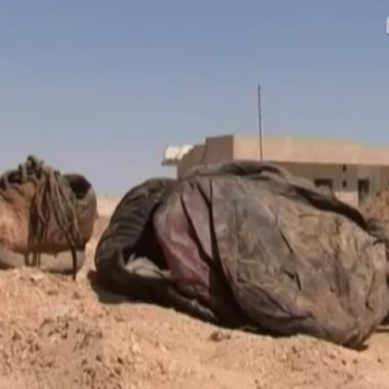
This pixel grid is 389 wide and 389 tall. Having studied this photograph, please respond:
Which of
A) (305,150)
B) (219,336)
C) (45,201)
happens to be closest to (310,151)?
(305,150)

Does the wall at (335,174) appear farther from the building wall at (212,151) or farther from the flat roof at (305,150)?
the building wall at (212,151)

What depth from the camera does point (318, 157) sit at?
29.1 m

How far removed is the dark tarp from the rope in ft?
0.86

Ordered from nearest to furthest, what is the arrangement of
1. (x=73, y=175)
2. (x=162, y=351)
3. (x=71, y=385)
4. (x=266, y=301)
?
(x=71, y=385) → (x=162, y=351) → (x=266, y=301) → (x=73, y=175)

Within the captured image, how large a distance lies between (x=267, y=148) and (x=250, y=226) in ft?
75.4

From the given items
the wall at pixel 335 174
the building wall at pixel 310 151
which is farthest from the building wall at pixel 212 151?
the wall at pixel 335 174

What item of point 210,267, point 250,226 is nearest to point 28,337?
→ point 210,267

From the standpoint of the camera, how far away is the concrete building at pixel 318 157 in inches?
1110

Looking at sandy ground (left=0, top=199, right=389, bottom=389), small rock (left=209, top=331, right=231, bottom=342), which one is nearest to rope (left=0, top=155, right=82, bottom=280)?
sandy ground (left=0, top=199, right=389, bottom=389)

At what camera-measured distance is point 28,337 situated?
14.6 ft

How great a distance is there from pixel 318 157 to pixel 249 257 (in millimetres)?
24088

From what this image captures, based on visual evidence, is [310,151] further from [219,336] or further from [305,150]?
[219,336]

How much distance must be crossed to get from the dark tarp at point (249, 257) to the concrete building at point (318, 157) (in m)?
21.6

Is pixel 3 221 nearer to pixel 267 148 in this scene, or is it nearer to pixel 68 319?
pixel 68 319
